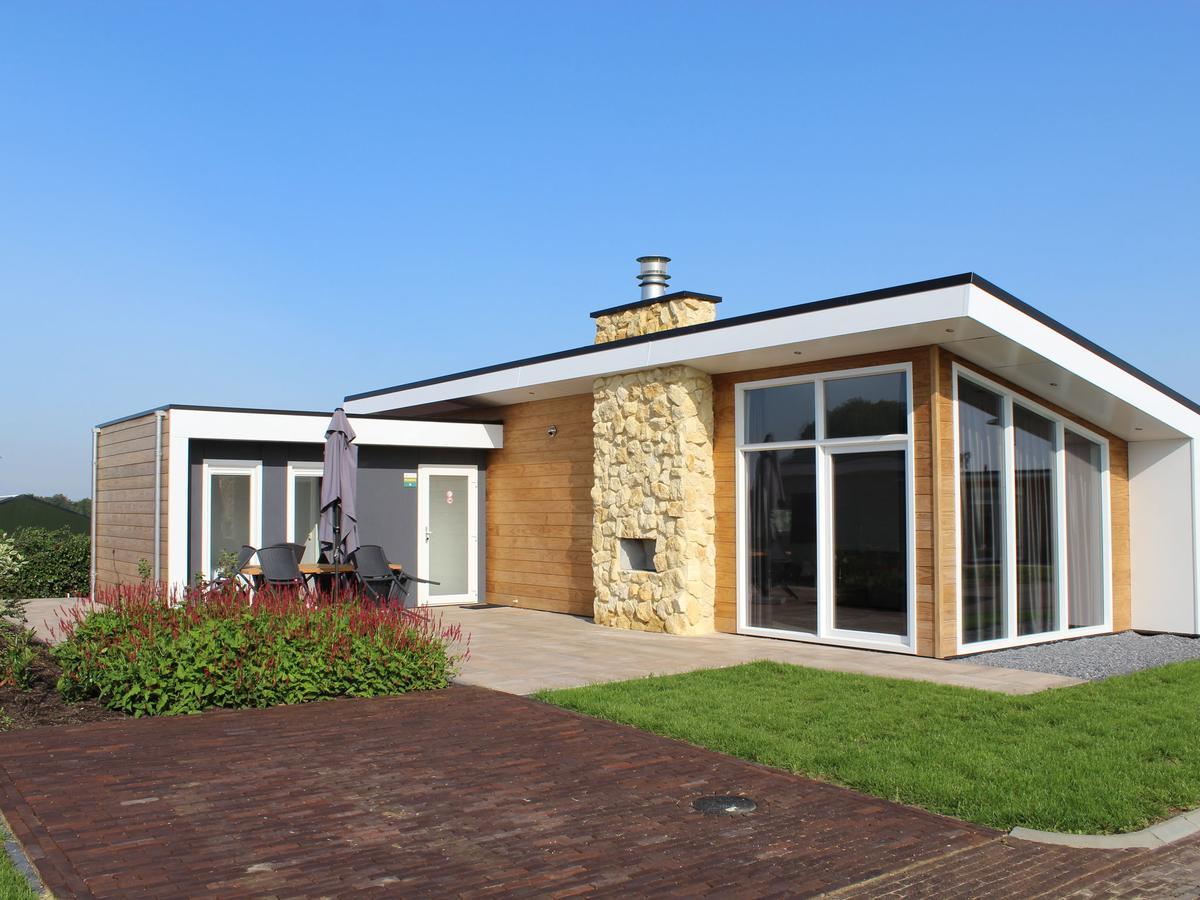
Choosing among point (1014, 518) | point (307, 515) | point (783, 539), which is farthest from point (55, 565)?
point (1014, 518)

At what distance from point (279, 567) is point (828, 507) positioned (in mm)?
5979

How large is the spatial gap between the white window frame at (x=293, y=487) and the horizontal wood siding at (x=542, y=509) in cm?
270

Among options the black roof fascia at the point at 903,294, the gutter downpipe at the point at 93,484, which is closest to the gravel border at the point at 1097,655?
the black roof fascia at the point at 903,294

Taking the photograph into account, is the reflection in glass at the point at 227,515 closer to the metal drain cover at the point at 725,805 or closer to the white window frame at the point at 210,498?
the white window frame at the point at 210,498

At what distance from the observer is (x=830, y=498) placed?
1089 centimetres

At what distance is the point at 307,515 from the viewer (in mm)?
14539

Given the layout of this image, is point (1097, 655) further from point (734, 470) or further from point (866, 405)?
point (734, 470)

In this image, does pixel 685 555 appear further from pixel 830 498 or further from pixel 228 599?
pixel 228 599

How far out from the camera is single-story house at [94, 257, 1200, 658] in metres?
10.1

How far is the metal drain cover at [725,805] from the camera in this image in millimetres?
5102

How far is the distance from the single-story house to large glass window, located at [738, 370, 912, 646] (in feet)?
0.08

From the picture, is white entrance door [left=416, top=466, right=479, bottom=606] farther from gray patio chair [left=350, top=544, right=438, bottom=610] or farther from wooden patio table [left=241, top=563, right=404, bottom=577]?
wooden patio table [left=241, top=563, right=404, bottom=577]

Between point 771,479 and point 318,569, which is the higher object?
point 771,479

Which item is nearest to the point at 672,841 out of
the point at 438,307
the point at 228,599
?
the point at 228,599
